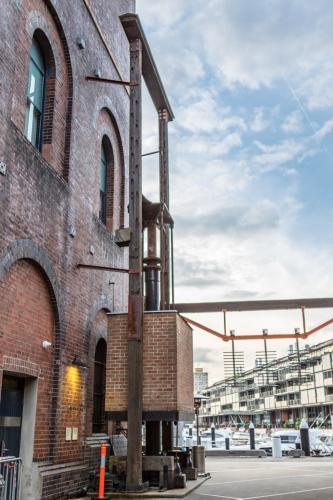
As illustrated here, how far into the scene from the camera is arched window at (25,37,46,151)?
1126 cm

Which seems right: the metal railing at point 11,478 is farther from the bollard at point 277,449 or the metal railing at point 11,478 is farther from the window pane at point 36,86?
the bollard at point 277,449

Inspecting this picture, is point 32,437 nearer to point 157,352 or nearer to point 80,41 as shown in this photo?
point 157,352

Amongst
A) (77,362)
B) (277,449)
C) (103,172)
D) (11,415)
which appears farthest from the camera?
(277,449)

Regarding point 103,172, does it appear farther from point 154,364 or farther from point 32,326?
point 32,326

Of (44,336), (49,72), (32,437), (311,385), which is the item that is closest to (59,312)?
(44,336)

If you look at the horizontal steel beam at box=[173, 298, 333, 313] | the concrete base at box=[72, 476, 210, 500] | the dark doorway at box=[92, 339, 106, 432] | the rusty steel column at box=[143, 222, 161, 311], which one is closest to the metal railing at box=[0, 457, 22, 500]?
the concrete base at box=[72, 476, 210, 500]

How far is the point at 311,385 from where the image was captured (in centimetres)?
8731

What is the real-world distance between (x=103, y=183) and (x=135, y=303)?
18.9ft

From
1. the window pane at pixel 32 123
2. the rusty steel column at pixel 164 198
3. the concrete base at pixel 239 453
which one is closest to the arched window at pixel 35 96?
the window pane at pixel 32 123

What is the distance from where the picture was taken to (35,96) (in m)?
11.5

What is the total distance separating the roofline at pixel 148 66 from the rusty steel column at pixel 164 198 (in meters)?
0.37

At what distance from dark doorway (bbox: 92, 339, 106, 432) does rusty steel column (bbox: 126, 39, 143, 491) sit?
10.4 feet

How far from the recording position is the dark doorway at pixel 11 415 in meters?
9.48

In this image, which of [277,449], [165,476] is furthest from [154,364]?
[277,449]
